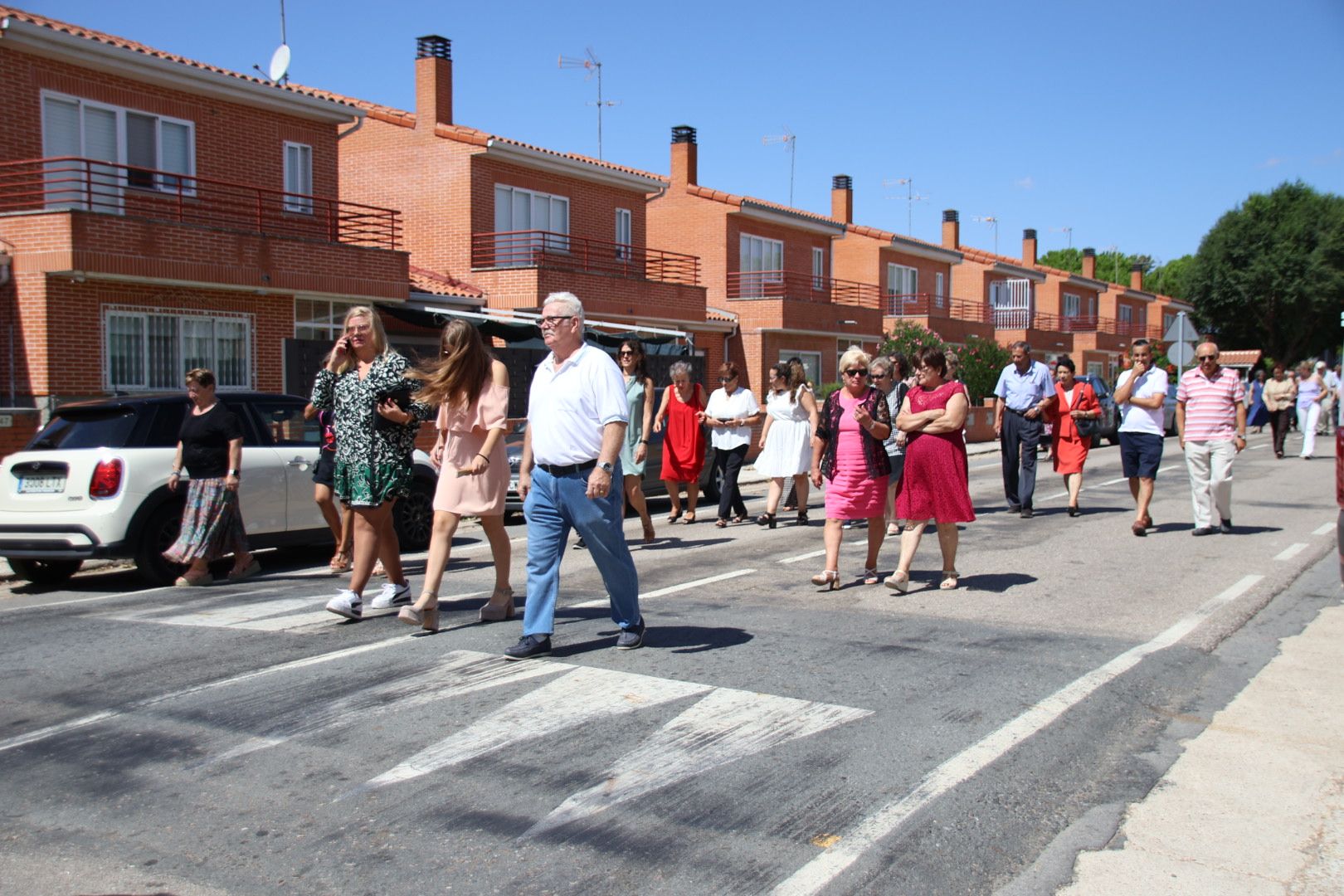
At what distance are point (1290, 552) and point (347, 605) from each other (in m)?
8.35

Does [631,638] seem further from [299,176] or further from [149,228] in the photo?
[299,176]

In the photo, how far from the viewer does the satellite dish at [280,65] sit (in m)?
24.8

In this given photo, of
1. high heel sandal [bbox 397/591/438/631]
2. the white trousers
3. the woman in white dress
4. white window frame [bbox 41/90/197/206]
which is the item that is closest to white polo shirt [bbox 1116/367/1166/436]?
the white trousers

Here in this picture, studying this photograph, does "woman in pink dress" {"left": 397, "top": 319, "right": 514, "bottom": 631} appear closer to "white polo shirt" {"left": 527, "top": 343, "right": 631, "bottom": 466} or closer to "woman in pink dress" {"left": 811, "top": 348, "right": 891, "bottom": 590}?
"white polo shirt" {"left": 527, "top": 343, "right": 631, "bottom": 466}

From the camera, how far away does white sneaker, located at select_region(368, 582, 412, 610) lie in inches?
294

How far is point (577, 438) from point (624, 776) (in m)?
2.16

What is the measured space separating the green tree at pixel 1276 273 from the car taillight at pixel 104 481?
2287 inches

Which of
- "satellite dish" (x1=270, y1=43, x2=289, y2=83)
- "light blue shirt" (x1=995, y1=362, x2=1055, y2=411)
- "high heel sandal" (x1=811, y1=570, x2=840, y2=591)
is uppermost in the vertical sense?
"satellite dish" (x1=270, y1=43, x2=289, y2=83)

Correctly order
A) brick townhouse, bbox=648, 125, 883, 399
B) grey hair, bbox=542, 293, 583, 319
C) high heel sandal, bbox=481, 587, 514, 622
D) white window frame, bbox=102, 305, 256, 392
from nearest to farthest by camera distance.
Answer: grey hair, bbox=542, 293, 583, 319, high heel sandal, bbox=481, 587, 514, 622, white window frame, bbox=102, 305, 256, 392, brick townhouse, bbox=648, 125, 883, 399

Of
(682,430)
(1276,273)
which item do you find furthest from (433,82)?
(1276,273)

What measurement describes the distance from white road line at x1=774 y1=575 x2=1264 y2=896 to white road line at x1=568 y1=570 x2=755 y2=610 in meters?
3.23

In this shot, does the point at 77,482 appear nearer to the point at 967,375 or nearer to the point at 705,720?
the point at 705,720

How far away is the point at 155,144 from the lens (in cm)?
1984

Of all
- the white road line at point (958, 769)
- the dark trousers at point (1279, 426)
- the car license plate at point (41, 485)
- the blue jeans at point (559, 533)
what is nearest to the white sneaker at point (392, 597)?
the blue jeans at point (559, 533)
